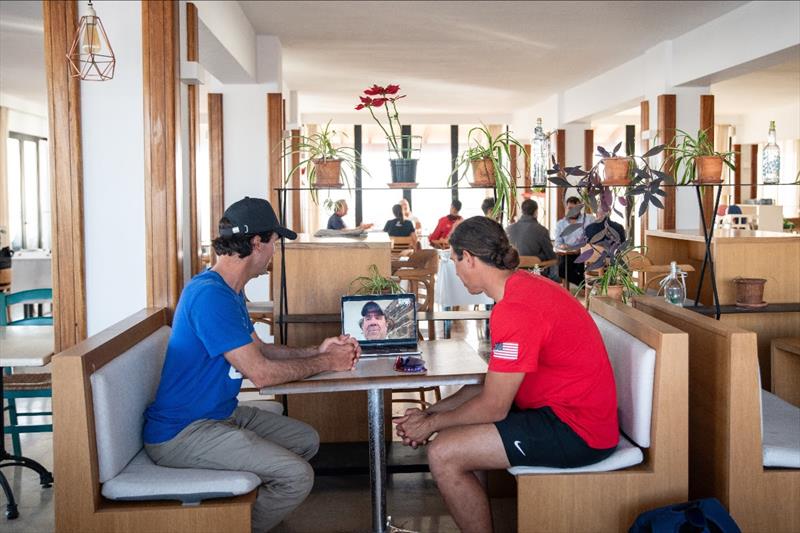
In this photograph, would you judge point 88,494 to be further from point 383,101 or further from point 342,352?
point 383,101

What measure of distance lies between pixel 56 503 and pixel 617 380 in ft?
6.70

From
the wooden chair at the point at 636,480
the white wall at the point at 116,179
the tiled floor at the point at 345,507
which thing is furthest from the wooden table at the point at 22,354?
the wooden chair at the point at 636,480

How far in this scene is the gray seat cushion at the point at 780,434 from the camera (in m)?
2.97

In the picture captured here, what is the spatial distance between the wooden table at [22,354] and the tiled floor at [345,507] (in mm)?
67

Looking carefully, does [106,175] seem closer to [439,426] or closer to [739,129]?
[439,426]

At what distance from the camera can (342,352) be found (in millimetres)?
3096

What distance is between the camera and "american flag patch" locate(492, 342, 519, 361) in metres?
2.74

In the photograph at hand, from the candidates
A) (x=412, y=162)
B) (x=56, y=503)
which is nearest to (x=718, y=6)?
(x=412, y=162)

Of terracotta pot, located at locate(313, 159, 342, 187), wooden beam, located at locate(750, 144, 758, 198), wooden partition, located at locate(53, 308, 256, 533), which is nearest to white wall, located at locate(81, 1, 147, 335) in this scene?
terracotta pot, located at locate(313, 159, 342, 187)

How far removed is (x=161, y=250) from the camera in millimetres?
4070

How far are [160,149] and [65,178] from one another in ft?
1.59

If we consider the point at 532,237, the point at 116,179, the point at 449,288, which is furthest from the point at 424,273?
the point at 116,179

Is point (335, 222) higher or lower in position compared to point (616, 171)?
lower

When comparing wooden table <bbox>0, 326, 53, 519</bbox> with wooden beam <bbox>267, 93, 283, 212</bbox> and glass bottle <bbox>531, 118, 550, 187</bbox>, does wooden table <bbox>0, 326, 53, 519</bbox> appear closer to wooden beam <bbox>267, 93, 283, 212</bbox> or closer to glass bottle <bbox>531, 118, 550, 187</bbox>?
glass bottle <bbox>531, 118, 550, 187</bbox>
